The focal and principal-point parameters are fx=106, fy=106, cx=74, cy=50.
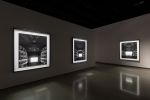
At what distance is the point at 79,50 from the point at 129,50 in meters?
4.14

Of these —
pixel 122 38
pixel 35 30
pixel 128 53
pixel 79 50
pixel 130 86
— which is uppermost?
pixel 122 38

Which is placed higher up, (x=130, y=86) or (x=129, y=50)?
(x=129, y=50)

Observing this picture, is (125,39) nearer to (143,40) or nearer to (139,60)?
(143,40)

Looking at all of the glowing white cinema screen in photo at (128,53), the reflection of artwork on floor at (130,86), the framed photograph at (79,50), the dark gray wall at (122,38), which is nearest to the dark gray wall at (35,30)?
the framed photograph at (79,50)

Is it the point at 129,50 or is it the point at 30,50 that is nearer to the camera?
the point at 30,50

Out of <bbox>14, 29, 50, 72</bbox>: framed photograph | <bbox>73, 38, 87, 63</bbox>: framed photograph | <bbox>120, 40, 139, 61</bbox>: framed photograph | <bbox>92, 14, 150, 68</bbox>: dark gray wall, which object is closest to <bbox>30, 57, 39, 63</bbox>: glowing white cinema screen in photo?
<bbox>14, 29, 50, 72</bbox>: framed photograph

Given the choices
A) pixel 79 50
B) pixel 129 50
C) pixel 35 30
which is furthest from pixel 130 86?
pixel 129 50

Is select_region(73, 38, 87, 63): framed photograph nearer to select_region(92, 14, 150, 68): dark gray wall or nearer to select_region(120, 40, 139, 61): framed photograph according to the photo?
select_region(92, 14, 150, 68): dark gray wall

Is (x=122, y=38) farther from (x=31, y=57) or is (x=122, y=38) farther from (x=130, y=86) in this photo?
(x=31, y=57)

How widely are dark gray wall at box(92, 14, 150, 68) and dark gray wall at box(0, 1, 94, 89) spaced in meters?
3.66

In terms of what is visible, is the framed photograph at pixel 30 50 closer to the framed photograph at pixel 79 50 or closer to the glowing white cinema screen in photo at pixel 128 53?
the framed photograph at pixel 79 50

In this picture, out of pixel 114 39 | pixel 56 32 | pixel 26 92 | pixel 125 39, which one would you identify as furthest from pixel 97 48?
pixel 26 92

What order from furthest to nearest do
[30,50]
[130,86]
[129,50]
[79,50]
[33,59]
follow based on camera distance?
1. [129,50]
2. [79,50]
3. [33,59]
4. [30,50]
5. [130,86]

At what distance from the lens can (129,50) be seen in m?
8.08
